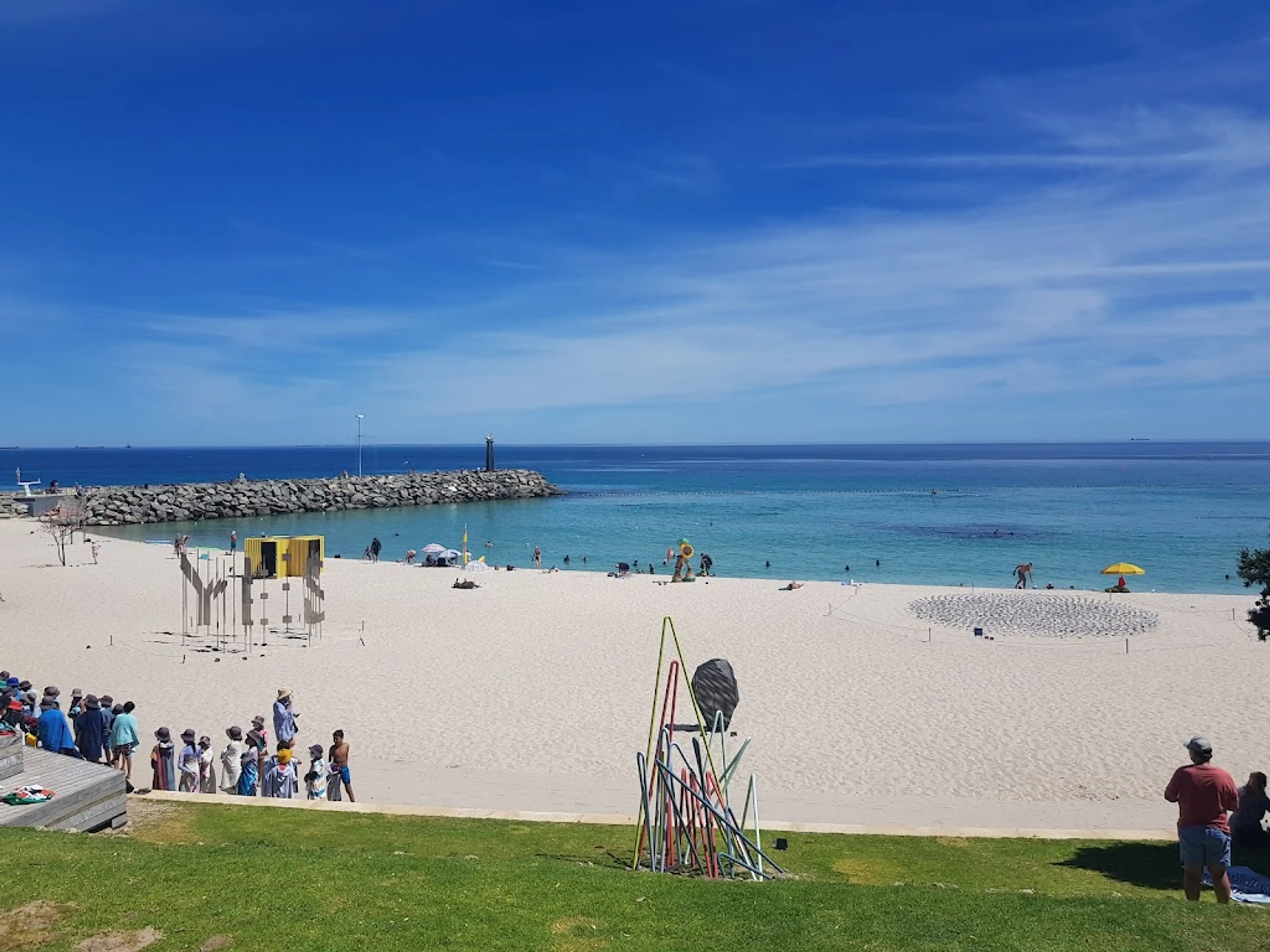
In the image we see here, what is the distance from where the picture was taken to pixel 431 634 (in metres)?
23.8

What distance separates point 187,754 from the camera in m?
12.1

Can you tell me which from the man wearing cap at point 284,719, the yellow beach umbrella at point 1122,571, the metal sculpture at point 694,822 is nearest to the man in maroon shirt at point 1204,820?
the metal sculpture at point 694,822

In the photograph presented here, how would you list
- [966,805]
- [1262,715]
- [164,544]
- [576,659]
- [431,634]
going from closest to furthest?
[966,805]
[1262,715]
[576,659]
[431,634]
[164,544]

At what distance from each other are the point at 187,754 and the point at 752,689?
1009 cm

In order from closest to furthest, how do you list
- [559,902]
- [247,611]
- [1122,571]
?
[559,902] → [247,611] → [1122,571]

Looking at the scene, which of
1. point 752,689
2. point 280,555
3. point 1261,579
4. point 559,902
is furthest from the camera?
point 280,555

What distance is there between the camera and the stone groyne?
202 feet

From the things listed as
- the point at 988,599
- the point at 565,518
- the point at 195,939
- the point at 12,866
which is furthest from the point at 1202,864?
the point at 565,518

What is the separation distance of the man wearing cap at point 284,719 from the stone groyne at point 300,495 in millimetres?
51476

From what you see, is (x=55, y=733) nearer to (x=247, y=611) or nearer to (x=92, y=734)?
(x=92, y=734)

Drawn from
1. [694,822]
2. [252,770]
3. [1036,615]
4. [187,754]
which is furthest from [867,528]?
[694,822]

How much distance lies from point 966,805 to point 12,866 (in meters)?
10.4

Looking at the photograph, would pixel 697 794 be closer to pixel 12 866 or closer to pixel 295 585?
pixel 12 866

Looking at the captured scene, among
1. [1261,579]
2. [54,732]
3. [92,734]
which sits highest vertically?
[1261,579]
